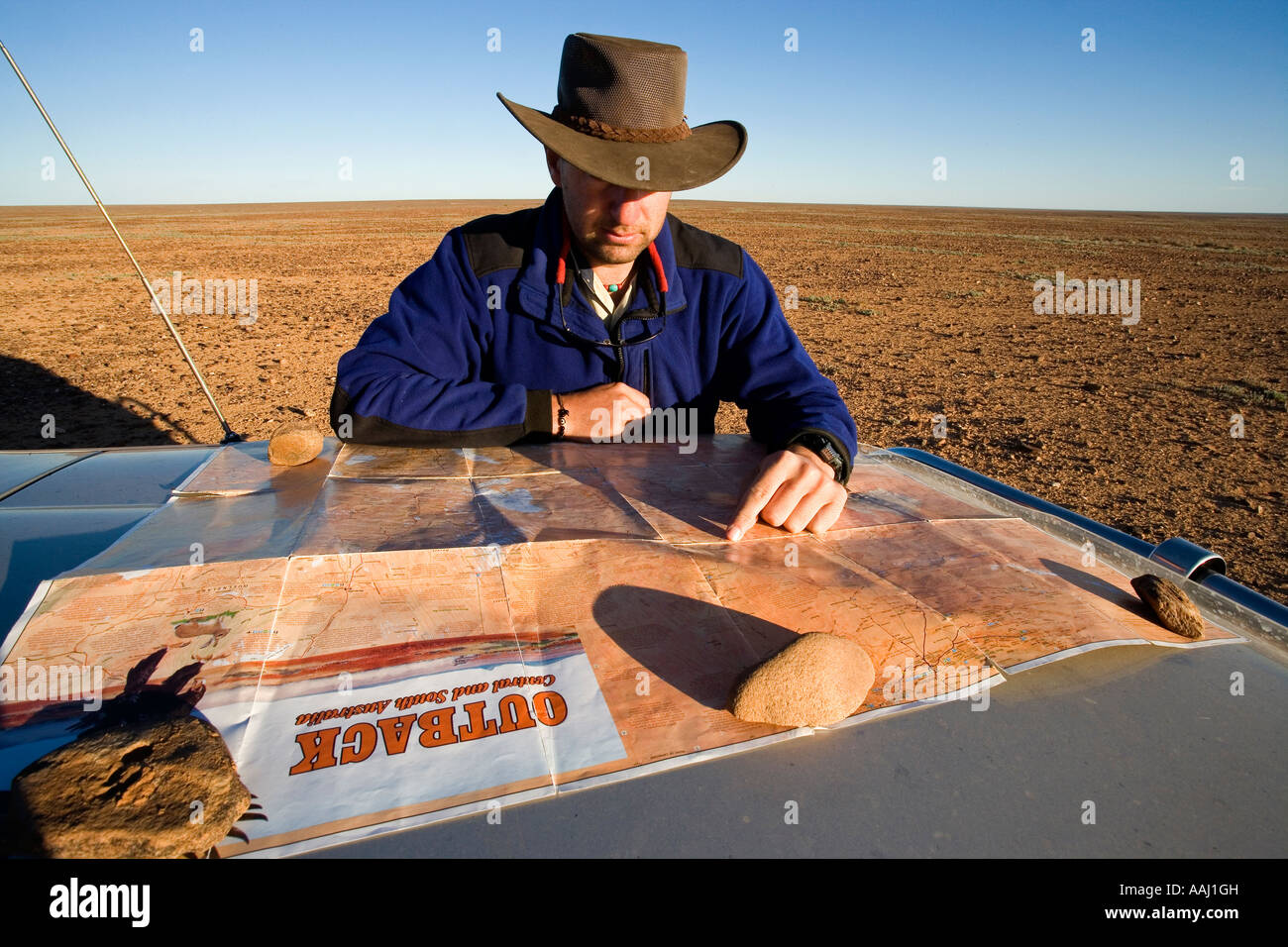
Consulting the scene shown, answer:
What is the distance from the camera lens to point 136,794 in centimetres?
73

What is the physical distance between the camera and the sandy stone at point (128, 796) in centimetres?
69

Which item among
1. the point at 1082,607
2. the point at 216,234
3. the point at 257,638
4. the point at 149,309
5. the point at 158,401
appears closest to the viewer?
the point at 257,638

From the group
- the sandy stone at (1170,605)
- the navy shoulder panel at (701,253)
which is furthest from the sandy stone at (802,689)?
the navy shoulder panel at (701,253)

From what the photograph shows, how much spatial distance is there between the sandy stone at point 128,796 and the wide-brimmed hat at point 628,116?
139 cm

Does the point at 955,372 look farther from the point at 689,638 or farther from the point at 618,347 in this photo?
the point at 689,638

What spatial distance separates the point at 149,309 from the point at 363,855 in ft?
47.7

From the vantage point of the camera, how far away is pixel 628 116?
181 centimetres

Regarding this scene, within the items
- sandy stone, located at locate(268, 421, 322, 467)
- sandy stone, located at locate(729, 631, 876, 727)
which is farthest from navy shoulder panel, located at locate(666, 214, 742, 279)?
sandy stone, located at locate(729, 631, 876, 727)

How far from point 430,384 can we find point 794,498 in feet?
3.27

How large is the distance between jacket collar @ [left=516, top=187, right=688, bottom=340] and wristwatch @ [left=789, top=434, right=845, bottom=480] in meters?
0.70

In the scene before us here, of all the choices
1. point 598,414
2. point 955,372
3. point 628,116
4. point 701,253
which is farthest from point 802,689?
point 955,372

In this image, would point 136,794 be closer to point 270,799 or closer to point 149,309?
point 270,799

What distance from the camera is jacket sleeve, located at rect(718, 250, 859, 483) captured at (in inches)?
70.0
